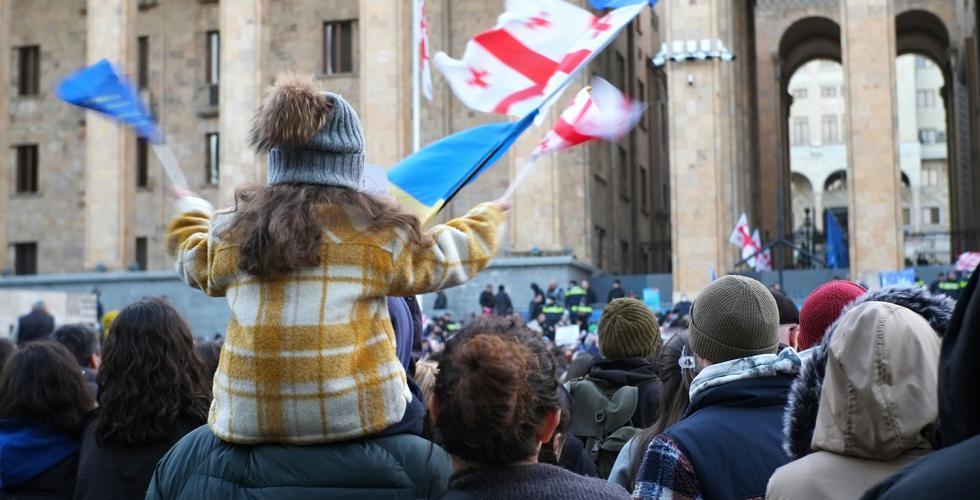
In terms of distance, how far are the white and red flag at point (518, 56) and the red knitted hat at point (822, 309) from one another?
2.31m

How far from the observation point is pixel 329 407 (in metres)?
3.54

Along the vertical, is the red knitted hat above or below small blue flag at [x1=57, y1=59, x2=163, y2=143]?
below

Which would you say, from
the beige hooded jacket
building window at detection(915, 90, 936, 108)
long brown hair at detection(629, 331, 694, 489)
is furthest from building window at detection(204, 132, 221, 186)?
building window at detection(915, 90, 936, 108)

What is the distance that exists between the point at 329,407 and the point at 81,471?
1.81m

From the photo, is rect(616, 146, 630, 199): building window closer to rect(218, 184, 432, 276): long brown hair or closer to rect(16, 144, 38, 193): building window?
rect(16, 144, 38, 193): building window

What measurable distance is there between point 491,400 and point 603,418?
285 centimetres

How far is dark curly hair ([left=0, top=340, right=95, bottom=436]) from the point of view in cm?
527

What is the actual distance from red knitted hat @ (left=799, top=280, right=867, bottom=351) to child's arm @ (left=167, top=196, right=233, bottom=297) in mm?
2318

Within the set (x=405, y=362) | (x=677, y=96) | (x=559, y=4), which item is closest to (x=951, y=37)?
(x=677, y=96)

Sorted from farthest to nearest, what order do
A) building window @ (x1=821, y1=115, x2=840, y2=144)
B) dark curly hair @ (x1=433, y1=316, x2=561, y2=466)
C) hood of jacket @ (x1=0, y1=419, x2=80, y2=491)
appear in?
building window @ (x1=821, y1=115, x2=840, y2=144) → hood of jacket @ (x1=0, y1=419, x2=80, y2=491) → dark curly hair @ (x1=433, y1=316, x2=561, y2=466)

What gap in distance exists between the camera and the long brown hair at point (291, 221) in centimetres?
359

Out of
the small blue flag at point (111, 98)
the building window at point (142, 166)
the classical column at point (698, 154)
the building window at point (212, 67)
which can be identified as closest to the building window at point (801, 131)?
the building window at point (212, 67)

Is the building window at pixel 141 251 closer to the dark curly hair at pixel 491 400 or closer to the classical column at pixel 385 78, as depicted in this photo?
the classical column at pixel 385 78

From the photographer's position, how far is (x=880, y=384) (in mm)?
2834
